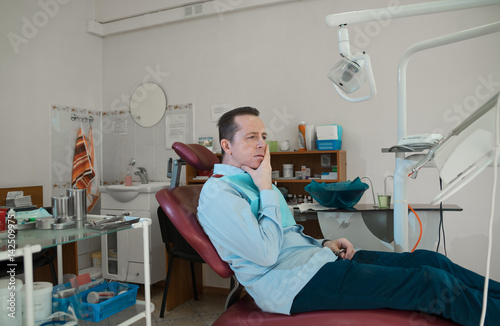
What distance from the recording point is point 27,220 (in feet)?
5.36

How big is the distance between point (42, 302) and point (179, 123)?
2.45 m

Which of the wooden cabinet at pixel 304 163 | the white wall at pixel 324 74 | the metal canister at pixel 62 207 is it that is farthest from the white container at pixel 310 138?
the metal canister at pixel 62 207

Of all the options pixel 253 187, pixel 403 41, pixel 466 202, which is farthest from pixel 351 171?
pixel 253 187

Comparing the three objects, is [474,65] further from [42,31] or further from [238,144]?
[42,31]

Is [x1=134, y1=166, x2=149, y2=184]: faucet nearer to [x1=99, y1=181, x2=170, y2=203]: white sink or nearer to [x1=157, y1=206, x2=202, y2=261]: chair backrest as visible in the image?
[x1=99, y1=181, x2=170, y2=203]: white sink

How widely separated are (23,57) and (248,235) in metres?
3.13

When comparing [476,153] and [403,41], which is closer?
[476,153]

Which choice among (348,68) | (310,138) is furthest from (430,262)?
(310,138)

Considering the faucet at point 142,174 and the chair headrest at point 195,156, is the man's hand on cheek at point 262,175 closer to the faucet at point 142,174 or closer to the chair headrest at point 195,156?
the chair headrest at point 195,156

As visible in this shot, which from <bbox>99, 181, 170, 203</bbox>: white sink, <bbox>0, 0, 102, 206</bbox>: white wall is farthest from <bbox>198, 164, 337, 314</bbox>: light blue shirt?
<bbox>0, 0, 102, 206</bbox>: white wall

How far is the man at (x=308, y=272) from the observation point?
3.81 ft

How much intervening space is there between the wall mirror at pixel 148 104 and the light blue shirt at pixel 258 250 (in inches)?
98.1

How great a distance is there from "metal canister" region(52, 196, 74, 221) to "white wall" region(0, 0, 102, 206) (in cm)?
190

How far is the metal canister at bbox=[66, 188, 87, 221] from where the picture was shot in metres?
1.68
